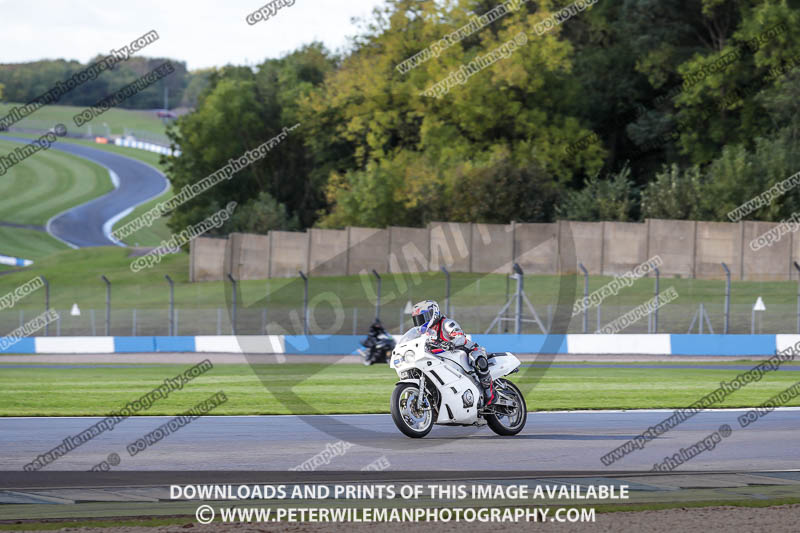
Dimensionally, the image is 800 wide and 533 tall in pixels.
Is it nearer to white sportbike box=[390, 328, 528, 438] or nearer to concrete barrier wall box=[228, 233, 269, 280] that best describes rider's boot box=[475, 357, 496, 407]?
white sportbike box=[390, 328, 528, 438]

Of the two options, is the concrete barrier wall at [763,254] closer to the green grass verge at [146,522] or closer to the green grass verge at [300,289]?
the green grass verge at [300,289]

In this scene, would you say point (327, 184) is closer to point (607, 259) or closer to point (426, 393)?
point (607, 259)

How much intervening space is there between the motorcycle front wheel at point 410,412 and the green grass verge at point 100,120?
492 feet

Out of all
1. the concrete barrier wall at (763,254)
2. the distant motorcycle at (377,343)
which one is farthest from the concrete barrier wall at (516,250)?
the distant motorcycle at (377,343)

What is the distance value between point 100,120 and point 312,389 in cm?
15752

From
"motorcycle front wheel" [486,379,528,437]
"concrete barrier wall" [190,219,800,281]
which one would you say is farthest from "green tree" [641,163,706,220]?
"motorcycle front wheel" [486,379,528,437]

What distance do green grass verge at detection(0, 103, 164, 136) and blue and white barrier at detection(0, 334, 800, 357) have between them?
122228 mm

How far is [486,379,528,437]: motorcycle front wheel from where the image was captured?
540 inches

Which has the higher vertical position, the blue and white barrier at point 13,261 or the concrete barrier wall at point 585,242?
the blue and white barrier at point 13,261

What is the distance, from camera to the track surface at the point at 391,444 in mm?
11281

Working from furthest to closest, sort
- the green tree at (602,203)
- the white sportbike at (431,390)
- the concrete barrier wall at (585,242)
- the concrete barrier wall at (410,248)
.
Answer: the green tree at (602,203) → the concrete barrier wall at (410,248) → the concrete barrier wall at (585,242) → the white sportbike at (431,390)

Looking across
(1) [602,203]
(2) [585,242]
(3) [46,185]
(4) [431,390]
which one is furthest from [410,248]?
(3) [46,185]

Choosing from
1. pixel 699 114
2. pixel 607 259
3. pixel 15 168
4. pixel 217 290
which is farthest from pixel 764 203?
pixel 15 168

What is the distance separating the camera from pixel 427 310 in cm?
1345
